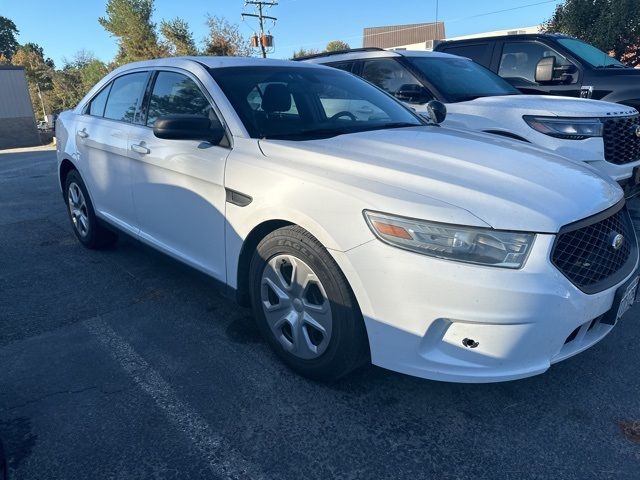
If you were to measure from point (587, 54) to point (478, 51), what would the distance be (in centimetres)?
145

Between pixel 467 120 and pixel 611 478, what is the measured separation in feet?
12.8

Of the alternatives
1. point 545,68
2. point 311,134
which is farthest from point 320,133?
point 545,68

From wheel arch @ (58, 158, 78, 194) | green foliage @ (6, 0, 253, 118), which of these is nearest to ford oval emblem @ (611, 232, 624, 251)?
wheel arch @ (58, 158, 78, 194)

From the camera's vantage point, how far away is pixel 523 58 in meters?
6.84

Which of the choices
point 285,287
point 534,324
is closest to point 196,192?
point 285,287

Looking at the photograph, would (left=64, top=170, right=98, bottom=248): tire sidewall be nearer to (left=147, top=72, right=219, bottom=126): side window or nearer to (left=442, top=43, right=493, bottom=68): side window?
(left=147, top=72, right=219, bottom=126): side window

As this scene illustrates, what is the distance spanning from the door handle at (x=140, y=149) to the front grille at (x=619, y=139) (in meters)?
4.17

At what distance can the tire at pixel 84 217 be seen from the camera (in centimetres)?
446

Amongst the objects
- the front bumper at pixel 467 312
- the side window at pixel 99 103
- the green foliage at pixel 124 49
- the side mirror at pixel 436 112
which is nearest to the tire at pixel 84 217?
the side window at pixel 99 103

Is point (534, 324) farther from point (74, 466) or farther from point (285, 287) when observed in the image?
point (74, 466)

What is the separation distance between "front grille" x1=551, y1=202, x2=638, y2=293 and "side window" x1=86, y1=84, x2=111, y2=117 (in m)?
3.83

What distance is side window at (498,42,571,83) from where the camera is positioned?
6578 millimetres

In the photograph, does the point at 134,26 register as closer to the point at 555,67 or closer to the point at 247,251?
the point at 555,67

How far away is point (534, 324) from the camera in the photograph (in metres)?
1.93
